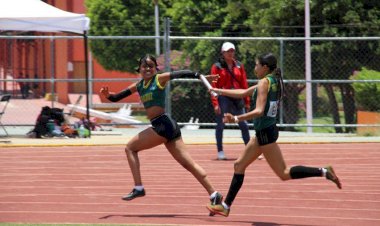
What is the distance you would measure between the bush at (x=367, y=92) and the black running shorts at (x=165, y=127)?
14.0 metres

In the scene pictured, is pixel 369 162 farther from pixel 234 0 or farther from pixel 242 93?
pixel 234 0

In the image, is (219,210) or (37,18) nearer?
(219,210)

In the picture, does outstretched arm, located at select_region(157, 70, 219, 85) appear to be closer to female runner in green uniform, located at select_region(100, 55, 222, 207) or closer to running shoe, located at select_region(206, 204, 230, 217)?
female runner in green uniform, located at select_region(100, 55, 222, 207)

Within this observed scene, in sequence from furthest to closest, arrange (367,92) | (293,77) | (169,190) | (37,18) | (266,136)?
(293,77) → (367,92) → (37,18) → (169,190) → (266,136)

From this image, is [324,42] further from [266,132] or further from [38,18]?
[266,132]

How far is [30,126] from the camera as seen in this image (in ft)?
78.4

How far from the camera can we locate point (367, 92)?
2605cm

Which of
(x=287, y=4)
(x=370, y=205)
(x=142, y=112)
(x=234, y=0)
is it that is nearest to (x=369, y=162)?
(x=370, y=205)

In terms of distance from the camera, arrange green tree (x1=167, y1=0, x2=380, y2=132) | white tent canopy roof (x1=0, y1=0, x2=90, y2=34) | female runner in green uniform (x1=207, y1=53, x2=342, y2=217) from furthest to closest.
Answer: green tree (x1=167, y1=0, x2=380, y2=132) → white tent canopy roof (x1=0, y1=0, x2=90, y2=34) → female runner in green uniform (x1=207, y1=53, x2=342, y2=217)

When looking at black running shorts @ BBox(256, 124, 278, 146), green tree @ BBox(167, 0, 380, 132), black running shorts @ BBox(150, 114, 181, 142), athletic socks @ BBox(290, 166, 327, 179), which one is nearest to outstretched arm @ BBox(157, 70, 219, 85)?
black running shorts @ BBox(150, 114, 181, 142)

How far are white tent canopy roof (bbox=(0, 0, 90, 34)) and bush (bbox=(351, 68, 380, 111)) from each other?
715 centimetres

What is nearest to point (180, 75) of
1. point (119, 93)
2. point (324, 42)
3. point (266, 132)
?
point (119, 93)

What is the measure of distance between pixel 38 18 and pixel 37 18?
2 centimetres

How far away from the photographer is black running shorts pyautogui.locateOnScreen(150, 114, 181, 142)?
38.8 ft
